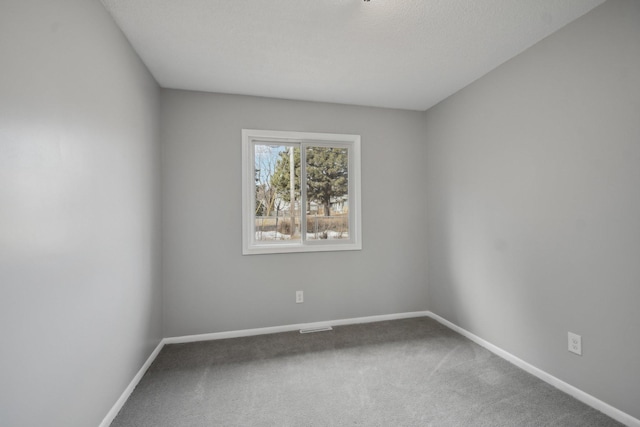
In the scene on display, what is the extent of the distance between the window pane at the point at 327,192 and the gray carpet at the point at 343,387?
3.84 ft

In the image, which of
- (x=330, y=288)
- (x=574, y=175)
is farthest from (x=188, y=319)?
(x=574, y=175)

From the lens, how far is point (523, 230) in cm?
232

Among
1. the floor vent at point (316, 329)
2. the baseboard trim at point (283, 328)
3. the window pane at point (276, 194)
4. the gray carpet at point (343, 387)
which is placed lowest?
the gray carpet at point (343, 387)

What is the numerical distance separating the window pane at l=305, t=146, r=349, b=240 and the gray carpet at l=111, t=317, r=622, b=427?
3.84 feet

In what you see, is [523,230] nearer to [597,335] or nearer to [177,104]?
[597,335]

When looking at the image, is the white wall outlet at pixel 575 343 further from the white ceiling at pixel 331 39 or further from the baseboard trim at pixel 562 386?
the white ceiling at pixel 331 39

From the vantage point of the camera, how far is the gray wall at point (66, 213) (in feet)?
3.47

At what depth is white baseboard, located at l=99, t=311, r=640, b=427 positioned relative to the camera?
1766mm

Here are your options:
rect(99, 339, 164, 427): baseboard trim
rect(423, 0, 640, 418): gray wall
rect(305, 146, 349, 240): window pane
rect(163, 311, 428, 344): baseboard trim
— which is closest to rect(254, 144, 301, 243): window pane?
rect(305, 146, 349, 240): window pane

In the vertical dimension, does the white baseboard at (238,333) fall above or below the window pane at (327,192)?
below

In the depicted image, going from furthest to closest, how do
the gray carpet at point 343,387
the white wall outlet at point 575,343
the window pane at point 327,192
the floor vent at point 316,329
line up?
the window pane at point 327,192
the floor vent at point 316,329
the white wall outlet at point 575,343
the gray carpet at point 343,387

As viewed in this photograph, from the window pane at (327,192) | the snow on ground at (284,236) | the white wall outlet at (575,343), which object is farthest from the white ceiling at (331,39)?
the white wall outlet at (575,343)

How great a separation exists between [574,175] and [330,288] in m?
2.35

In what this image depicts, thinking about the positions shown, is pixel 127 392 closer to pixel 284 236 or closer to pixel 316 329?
pixel 316 329
